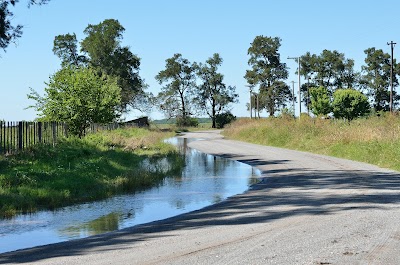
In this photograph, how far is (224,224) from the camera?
10742 mm

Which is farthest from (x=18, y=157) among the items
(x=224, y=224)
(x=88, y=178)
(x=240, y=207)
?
(x=224, y=224)

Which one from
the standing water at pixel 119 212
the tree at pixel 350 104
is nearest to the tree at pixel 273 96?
the tree at pixel 350 104

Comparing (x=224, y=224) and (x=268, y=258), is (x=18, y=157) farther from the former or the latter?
(x=268, y=258)

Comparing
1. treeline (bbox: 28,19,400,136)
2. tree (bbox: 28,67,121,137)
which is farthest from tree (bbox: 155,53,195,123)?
tree (bbox: 28,67,121,137)

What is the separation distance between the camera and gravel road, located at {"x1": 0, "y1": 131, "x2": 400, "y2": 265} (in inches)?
311

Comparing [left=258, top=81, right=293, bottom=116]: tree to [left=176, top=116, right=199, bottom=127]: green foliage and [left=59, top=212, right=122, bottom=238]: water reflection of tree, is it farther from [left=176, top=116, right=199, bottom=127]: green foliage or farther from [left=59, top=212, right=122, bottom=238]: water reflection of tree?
[left=59, top=212, right=122, bottom=238]: water reflection of tree

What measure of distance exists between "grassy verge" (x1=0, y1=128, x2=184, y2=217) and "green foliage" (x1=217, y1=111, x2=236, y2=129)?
85.5 metres

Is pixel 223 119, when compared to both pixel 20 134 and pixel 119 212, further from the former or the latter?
pixel 119 212

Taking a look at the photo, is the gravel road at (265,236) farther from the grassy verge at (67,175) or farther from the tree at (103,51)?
the tree at (103,51)

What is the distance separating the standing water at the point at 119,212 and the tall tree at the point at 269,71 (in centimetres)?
8186

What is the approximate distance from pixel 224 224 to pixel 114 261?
10.9 feet

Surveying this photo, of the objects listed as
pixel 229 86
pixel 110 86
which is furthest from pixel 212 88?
pixel 110 86

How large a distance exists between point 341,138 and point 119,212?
2163 centimetres

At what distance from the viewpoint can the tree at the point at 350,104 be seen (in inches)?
3019
